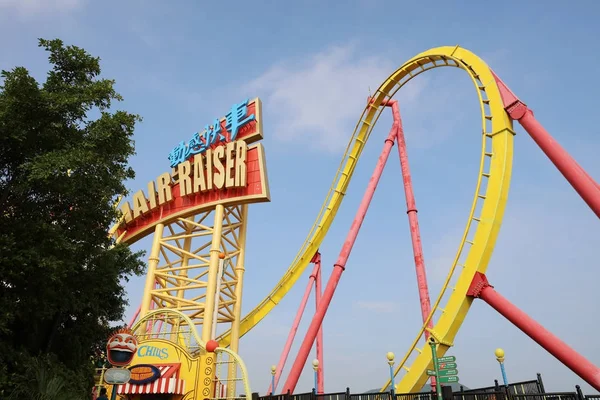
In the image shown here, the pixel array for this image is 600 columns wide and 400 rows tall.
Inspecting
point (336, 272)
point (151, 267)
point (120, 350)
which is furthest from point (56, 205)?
point (336, 272)

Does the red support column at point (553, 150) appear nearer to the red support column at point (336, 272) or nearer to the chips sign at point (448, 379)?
the chips sign at point (448, 379)

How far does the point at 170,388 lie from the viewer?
11.9 m

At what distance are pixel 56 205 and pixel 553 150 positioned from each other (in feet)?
42.5

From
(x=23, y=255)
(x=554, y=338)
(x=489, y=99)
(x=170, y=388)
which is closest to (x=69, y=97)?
(x=23, y=255)

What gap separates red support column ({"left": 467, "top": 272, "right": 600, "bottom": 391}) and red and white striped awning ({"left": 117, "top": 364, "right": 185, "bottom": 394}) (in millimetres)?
8186

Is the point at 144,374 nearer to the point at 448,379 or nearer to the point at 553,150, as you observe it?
the point at 448,379

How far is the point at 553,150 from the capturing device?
11.9 metres

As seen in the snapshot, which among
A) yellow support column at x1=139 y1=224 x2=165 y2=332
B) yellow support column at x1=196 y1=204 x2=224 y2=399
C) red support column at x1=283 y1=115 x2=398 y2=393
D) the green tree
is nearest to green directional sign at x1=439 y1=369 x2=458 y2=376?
yellow support column at x1=196 y1=204 x2=224 y2=399

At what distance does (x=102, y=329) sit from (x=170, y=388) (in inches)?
142

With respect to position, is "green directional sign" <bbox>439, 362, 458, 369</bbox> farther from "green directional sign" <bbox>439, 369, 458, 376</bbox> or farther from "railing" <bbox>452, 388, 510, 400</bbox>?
"railing" <bbox>452, 388, 510, 400</bbox>

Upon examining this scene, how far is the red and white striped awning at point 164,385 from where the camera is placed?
39.0 ft

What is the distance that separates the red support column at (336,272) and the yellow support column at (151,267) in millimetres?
5965

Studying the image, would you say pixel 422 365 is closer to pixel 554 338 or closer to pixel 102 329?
pixel 554 338

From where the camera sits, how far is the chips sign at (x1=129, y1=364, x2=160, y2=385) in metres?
12.1
